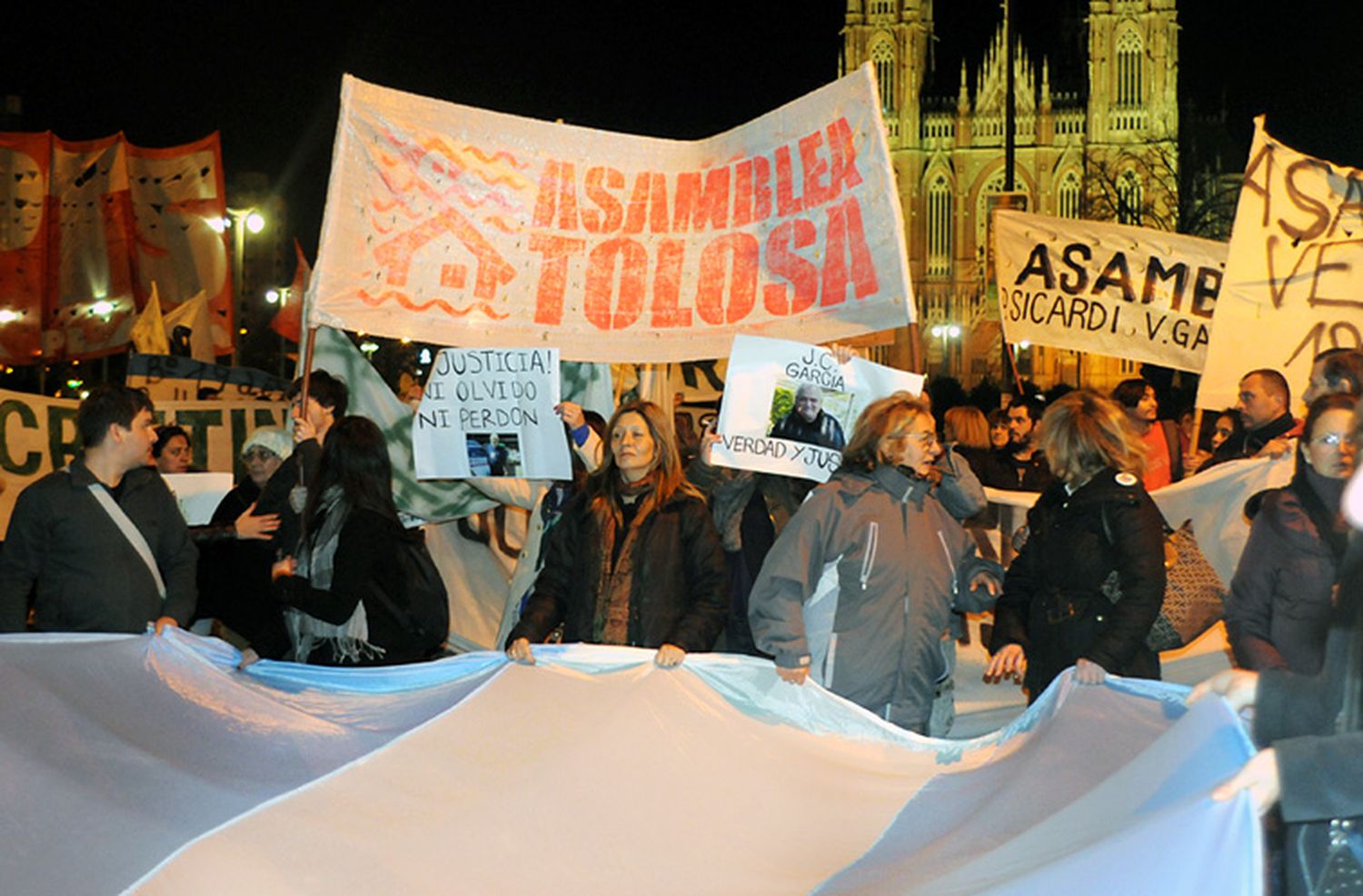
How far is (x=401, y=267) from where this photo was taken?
6809 millimetres

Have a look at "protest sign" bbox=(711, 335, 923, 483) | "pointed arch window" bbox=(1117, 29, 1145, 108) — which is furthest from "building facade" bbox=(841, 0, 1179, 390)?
"protest sign" bbox=(711, 335, 923, 483)

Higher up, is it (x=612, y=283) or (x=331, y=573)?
(x=612, y=283)

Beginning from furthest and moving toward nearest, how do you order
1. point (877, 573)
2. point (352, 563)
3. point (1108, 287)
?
point (1108, 287) → point (352, 563) → point (877, 573)

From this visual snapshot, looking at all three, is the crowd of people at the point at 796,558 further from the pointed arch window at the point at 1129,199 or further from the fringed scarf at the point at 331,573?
the pointed arch window at the point at 1129,199

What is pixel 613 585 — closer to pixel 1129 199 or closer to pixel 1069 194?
pixel 1129 199

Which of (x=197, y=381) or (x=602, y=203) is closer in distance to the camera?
(x=602, y=203)

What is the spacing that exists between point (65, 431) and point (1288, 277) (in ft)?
24.3

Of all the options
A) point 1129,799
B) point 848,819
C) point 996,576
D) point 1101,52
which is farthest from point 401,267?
point 1101,52

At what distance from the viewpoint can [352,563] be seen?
17.6 ft

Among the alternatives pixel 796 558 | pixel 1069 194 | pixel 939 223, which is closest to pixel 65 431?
pixel 796 558

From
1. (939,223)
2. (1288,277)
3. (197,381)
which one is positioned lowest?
(197,381)

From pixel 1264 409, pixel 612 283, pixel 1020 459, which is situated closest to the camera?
pixel 612 283

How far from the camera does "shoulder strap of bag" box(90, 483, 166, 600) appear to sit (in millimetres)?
5633

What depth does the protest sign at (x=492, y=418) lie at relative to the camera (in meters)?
6.70
